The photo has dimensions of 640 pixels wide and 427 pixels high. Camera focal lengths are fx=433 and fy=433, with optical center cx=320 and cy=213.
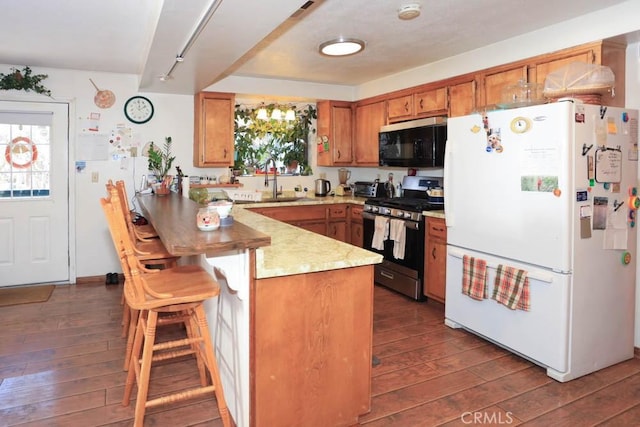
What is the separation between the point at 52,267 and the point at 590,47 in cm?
521

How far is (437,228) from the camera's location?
148 inches

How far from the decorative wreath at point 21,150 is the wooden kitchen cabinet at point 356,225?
3451 mm

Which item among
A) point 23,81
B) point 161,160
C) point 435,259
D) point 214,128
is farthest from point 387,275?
point 23,81

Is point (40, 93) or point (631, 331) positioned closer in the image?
point (631, 331)

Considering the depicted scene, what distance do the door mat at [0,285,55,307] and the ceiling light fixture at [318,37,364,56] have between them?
11.3 ft

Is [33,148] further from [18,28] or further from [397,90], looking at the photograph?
[397,90]

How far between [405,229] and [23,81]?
13.0 feet

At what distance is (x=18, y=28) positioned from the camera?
313cm

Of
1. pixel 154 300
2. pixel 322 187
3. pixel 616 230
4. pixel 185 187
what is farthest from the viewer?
pixel 322 187

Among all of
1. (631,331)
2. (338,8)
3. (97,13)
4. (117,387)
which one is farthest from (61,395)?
(631,331)

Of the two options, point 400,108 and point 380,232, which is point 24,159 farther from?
point 400,108

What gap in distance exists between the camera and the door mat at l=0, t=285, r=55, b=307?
4.00 meters

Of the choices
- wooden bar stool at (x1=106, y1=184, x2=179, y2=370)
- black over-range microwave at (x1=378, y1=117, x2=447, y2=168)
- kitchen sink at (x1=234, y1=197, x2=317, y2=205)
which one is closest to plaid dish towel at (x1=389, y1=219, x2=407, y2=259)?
black over-range microwave at (x1=378, y1=117, x2=447, y2=168)

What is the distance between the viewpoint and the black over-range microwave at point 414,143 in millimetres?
4039
